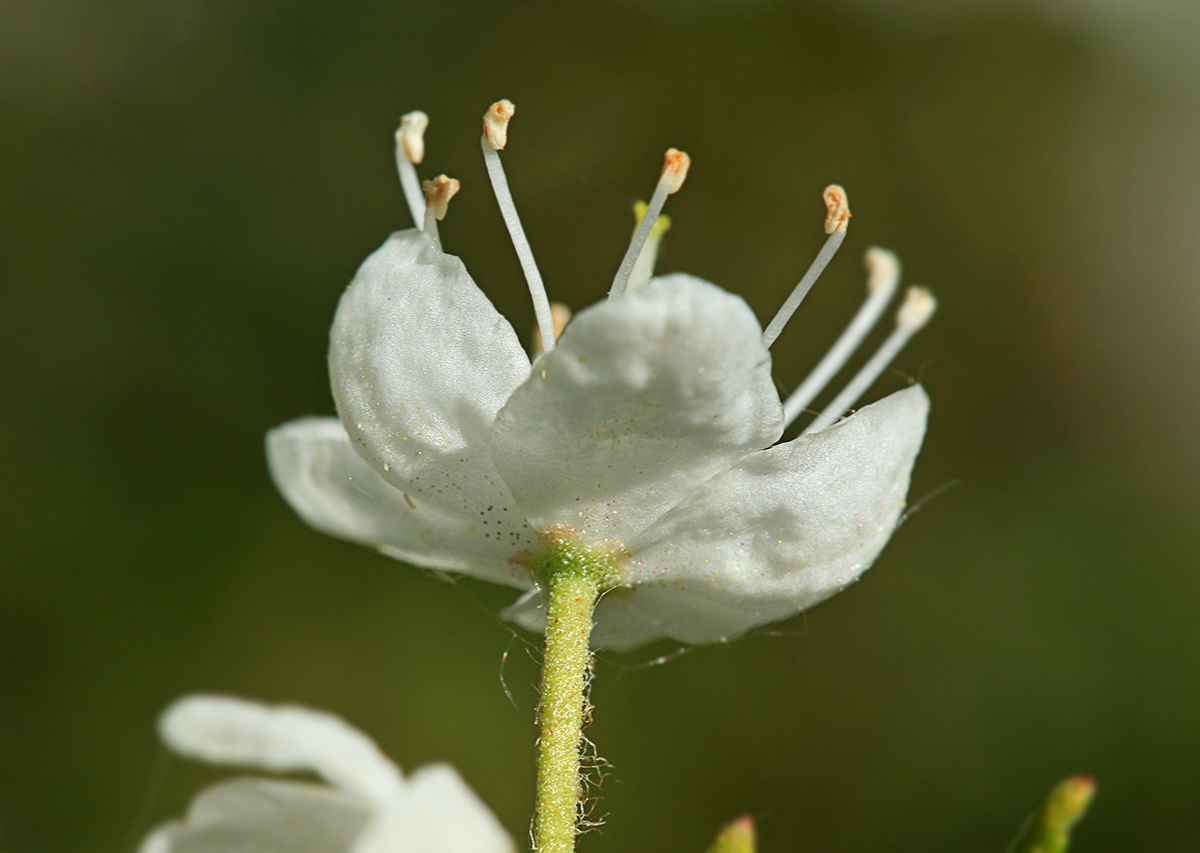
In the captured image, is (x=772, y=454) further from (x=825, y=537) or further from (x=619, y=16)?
(x=619, y=16)

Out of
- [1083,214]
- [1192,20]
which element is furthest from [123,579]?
[1192,20]

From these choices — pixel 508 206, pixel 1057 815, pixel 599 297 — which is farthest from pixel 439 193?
pixel 599 297

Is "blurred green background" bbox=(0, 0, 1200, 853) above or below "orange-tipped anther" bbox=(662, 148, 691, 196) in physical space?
above

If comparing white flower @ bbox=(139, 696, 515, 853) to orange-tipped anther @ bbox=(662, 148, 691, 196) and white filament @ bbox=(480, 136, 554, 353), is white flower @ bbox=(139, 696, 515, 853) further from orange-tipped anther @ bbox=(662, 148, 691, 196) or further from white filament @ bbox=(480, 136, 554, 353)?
orange-tipped anther @ bbox=(662, 148, 691, 196)

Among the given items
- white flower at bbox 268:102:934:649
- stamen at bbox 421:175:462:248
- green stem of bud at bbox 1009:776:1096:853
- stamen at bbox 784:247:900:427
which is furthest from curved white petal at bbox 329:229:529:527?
green stem of bud at bbox 1009:776:1096:853

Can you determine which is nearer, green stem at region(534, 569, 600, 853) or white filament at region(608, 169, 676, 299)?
green stem at region(534, 569, 600, 853)

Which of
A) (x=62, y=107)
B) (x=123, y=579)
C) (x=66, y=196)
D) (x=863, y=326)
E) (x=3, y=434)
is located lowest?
(x=863, y=326)
